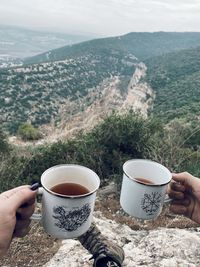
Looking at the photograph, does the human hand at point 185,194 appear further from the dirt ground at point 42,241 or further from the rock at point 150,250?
the dirt ground at point 42,241

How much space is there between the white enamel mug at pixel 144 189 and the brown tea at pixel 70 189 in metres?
0.22

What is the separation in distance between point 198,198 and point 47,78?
34.9 m

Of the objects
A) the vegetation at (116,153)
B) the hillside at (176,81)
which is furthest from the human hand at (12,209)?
the hillside at (176,81)

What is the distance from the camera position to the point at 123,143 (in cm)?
550

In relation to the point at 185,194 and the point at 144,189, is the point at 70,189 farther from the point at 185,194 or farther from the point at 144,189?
the point at 185,194

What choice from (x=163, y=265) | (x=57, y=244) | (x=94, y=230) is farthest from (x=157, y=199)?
(x=57, y=244)

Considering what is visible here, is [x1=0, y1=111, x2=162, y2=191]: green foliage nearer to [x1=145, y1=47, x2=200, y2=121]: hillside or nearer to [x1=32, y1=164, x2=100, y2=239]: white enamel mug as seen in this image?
[x1=32, y1=164, x2=100, y2=239]: white enamel mug

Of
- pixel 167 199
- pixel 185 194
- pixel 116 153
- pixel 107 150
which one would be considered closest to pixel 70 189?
pixel 167 199

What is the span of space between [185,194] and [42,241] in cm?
178

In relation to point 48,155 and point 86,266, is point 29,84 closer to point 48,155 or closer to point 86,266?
point 48,155

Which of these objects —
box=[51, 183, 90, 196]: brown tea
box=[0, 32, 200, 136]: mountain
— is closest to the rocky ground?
box=[51, 183, 90, 196]: brown tea

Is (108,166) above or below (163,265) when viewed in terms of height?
below

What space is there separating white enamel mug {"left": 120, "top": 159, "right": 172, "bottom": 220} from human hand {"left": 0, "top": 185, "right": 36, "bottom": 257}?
0.45m

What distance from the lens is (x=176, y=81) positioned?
3138 centimetres
